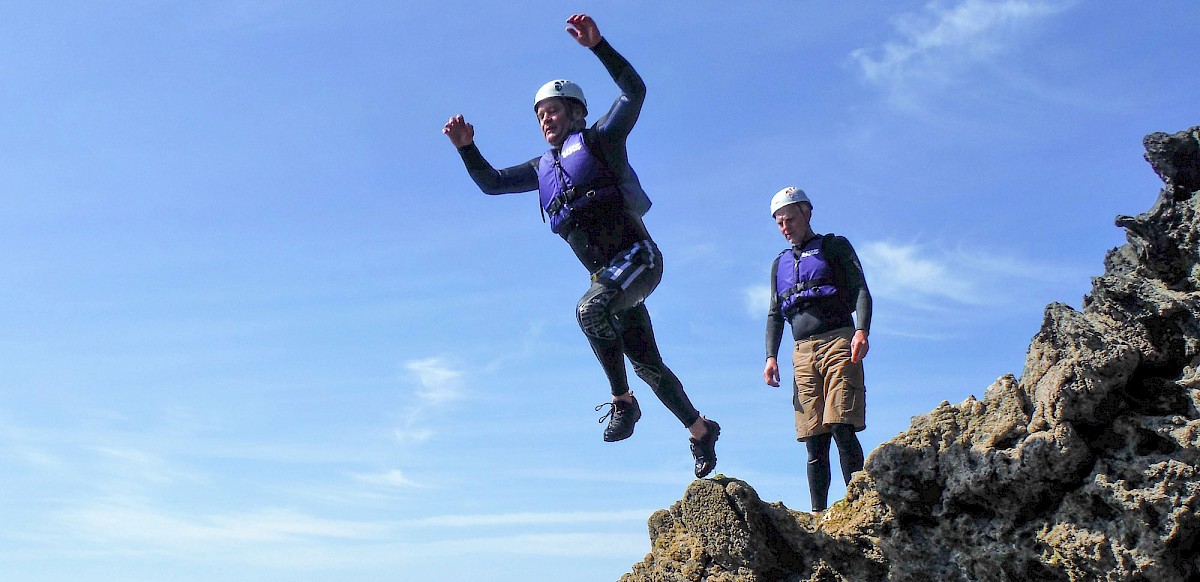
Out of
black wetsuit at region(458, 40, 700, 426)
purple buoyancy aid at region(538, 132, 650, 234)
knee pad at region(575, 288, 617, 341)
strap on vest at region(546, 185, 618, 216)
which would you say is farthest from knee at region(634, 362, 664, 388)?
strap on vest at region(546, 185, 618, 216)

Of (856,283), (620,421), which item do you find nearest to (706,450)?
(620,421)

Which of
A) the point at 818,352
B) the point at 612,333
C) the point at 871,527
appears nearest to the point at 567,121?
the point at 612,333

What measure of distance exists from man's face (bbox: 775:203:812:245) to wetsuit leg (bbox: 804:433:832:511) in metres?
1.51

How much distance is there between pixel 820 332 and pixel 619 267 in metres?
1.51

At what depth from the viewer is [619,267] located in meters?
7.29

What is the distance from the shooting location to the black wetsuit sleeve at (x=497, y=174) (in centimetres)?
817

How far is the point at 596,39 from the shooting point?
23.5ft

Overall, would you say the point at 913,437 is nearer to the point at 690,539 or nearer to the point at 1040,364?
the point at 1040,364

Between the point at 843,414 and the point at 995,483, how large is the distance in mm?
1963

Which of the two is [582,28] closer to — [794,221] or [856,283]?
[794,221]

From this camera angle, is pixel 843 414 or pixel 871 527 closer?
pixel 871 527

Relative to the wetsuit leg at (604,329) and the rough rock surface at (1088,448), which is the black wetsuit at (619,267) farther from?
Result: the rough rock surface at (1088,448)

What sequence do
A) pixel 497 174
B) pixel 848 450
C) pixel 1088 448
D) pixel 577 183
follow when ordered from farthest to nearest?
1. pixel 497 174
2. pixel 577 183
3. pixel 848 450
4. pixel 1088 448

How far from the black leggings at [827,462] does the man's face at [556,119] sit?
2922 mm
